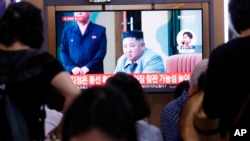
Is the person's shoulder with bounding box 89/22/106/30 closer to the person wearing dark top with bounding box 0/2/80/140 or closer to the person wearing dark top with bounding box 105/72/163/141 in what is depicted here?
the person wearing dark top with bounding box 105/72/163/141

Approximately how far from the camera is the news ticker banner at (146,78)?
23.2ft

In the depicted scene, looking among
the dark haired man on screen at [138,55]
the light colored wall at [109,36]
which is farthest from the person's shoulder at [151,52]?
the light colored wall at [109,36]

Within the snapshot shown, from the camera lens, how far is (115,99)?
6.05 feet

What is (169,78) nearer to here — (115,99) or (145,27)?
(145,27)

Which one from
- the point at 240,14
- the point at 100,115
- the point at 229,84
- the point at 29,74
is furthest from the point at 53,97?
the point at 100,115

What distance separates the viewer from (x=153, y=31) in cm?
712

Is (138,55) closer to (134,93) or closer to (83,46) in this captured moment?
(83,46)

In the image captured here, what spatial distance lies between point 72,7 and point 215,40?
1.86 m

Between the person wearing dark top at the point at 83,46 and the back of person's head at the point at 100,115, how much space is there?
5218 mm

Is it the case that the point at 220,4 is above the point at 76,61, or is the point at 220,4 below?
above

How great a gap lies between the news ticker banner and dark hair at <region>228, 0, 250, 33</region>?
13.3 feet

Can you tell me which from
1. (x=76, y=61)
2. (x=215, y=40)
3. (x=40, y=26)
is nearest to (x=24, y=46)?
(x=40, y=26)

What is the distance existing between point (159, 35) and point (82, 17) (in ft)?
3.16

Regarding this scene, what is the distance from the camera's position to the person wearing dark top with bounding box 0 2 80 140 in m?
2.86
